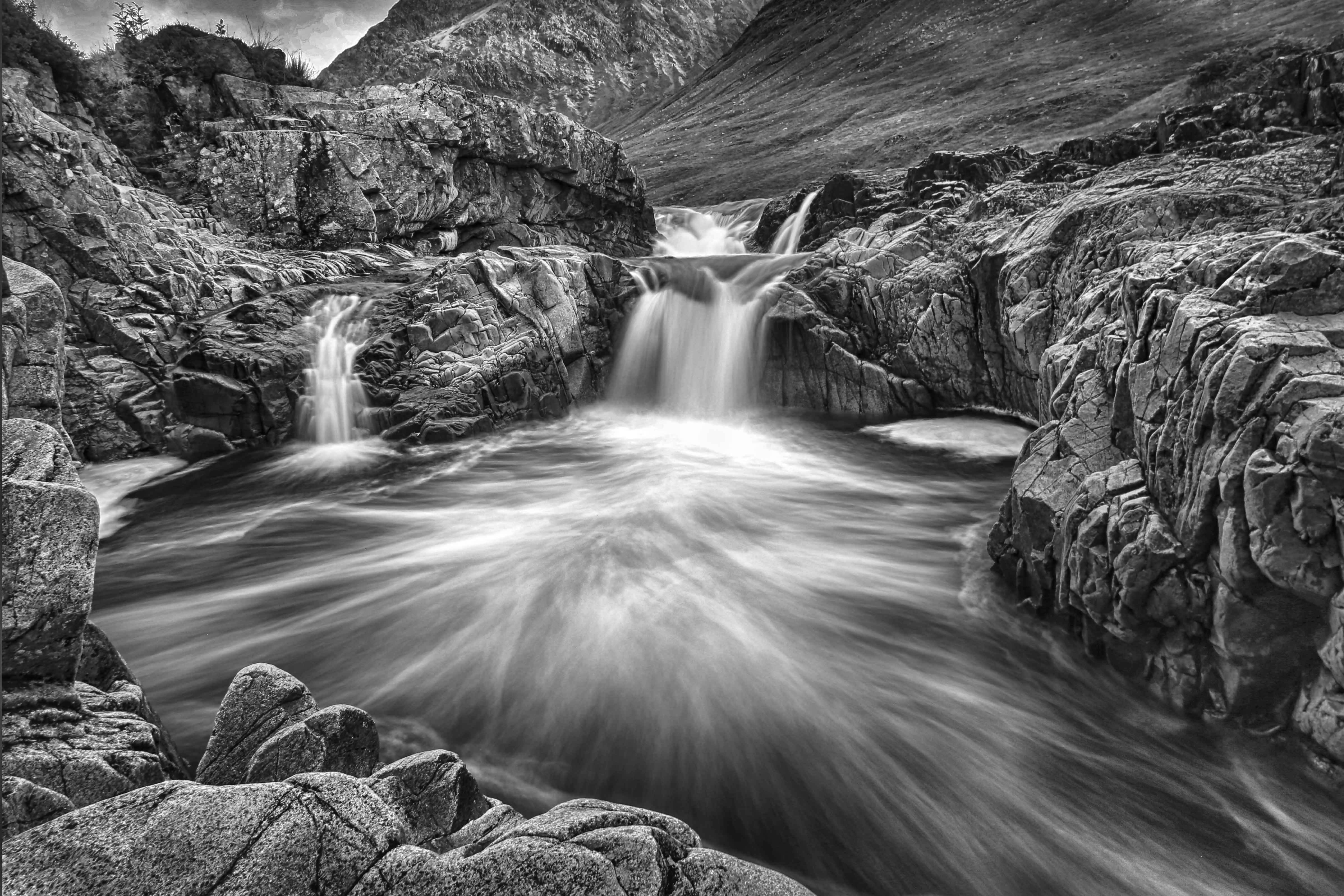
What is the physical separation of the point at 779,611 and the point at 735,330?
8834mm

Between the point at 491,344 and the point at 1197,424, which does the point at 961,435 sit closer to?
the point at 1197,424

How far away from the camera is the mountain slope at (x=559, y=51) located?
3479 inches

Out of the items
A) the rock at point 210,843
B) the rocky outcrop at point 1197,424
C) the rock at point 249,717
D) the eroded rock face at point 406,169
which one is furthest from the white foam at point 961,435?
the eroded rock face at point 406,169

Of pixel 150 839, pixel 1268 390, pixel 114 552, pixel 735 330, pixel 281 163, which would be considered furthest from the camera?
pixel 281 163

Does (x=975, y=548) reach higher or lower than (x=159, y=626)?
higher

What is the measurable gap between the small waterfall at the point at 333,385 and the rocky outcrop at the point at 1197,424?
36.4ft

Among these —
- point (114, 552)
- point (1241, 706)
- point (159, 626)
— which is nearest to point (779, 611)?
point (1241, 706)

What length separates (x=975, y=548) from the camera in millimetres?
8328

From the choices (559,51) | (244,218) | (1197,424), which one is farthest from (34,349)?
(559,51)

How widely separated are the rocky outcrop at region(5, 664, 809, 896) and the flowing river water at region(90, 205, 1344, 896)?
2.17 m

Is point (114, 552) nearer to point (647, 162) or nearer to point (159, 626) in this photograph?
point (159, 626)

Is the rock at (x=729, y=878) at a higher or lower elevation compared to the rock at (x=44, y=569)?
lower

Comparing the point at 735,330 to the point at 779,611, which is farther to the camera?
the point at 735,330

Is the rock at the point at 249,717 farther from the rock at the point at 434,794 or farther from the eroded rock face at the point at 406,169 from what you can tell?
the eroded rock face at the point at 406,169
